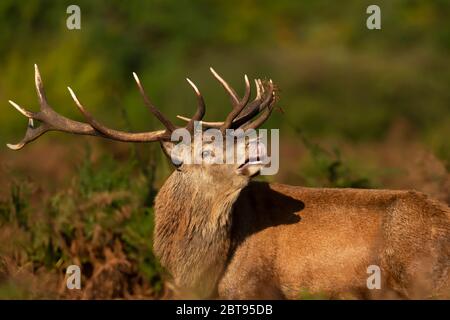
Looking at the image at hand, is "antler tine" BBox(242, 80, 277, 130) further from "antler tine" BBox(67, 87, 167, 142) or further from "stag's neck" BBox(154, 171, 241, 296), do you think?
"antler tine" BBox(67, 87, 167, 142)

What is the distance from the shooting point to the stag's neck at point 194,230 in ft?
28.8

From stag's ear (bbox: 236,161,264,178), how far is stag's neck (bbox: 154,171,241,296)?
0.17 metres

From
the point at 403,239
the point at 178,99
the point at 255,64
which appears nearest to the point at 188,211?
the point at 403,239

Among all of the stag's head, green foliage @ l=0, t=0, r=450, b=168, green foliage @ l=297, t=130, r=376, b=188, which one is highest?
green foliage @ l=0, t=0, r=450, b=168

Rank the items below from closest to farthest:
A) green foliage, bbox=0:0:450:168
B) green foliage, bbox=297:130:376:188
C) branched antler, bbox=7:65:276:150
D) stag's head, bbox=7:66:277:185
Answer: stag's head, bbox=7:66:277:185 < branched antler, bbox=7:65:276:150 < green foliage, bbox=297:130:376:188 < green foliage, bbox=0:0:450:168

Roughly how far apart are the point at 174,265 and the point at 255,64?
63.8 feet

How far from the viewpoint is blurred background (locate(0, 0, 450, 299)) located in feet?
35.5

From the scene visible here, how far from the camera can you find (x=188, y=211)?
8.87 meters

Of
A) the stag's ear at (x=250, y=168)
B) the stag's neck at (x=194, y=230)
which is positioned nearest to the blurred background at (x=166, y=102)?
the stag's neck at (x=194, y=230)

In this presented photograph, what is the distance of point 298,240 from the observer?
29.0 ft

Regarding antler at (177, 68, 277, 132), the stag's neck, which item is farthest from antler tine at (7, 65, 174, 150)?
antler at (177, 68, 277, 132)

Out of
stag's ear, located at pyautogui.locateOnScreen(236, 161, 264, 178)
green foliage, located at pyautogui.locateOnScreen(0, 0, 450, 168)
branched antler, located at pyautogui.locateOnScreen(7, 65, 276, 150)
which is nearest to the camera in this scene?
stag's ear, located at pyautogui.locateOnScreen(236, 161, 264, 178)

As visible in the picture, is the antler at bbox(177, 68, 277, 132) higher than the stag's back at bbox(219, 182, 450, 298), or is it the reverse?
the antler at bbox(177, 68, 277, 132)

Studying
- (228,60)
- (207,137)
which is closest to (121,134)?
(207,137)
